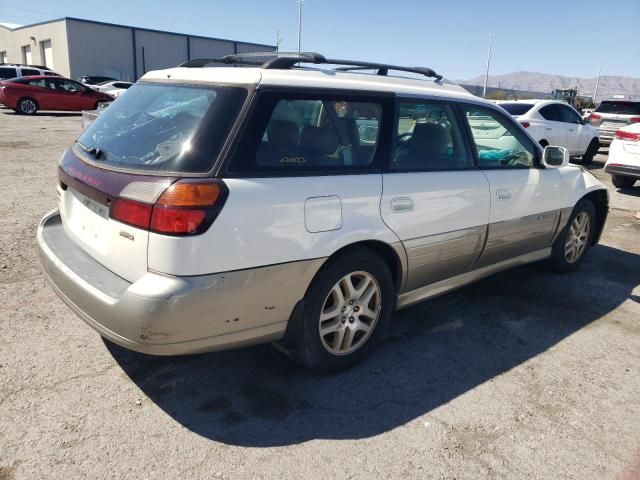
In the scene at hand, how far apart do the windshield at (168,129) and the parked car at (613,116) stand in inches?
→ 615

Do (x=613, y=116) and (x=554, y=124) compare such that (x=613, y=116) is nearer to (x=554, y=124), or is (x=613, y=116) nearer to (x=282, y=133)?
(x=554, y=124)

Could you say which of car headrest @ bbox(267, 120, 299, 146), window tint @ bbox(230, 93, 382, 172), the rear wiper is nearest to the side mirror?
window tint @ bbox(230, 93, 382, 172)

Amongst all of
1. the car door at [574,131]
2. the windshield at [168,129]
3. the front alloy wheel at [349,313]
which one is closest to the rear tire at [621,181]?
the car door at [574,131]

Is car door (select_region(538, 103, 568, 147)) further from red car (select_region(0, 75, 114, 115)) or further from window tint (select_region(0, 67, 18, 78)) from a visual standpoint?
window tint (select_region(0, 67, 18, 78))

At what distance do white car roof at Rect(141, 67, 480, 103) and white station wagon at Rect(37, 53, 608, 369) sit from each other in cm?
1

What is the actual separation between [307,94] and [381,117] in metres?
0.58

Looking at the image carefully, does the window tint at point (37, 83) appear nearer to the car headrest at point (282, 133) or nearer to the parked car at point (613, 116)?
the parked car at point (613, 116)

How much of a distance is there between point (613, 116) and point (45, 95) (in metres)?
20.5

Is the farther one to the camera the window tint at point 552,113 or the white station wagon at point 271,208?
the window tint at point 552,113

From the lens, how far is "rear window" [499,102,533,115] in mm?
11211

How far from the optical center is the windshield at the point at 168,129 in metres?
2.47

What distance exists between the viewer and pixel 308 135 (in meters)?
2.83

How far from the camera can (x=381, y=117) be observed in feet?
10.5

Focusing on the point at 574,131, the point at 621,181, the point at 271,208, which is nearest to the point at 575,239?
the point at 271,208
